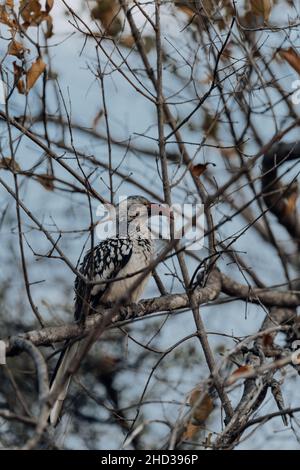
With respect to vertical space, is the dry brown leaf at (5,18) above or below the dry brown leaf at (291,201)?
above

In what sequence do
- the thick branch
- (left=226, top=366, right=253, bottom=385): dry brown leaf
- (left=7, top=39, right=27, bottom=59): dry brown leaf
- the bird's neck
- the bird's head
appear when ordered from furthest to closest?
1. the bird's head
2. the bird's neck
3. (left=7, top=39, right=27, bottom=59): dry brown leaf
4. the thick branch
5. (left=226, top=366, right=253, bottom=385): dry brown leaf

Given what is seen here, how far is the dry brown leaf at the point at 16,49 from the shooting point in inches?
153

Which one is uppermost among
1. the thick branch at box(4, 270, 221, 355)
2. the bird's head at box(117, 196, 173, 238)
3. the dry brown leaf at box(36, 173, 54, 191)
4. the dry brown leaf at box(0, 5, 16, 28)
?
the dry brown leaf at box(0, 5, 16, 28)

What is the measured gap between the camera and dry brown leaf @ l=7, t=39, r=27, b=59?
388cm

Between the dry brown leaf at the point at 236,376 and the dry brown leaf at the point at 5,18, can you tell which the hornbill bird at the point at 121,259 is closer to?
the dry brown leaf at the point at 5,18

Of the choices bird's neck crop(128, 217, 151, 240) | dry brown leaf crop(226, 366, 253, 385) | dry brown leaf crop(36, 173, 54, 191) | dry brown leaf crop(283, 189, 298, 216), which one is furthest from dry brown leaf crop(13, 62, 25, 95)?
dry brown leaf crop(283, 189, 298, 216)

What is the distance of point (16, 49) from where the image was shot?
390 centimetres

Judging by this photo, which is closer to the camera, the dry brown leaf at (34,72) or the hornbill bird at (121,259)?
the dry brown leaf at (34,72)

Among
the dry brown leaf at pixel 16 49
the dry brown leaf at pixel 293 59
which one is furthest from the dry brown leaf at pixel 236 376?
the dry brown leaf at pixel 16 49

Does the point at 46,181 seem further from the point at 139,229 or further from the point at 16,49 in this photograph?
the point at 16,49

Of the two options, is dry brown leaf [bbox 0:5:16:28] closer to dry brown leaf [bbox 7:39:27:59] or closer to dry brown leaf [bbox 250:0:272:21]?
dry brown leaf [bbox 7:39:27:59]

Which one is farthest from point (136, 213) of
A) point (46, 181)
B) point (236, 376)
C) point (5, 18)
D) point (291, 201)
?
point (236, 376)
